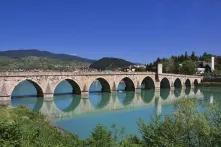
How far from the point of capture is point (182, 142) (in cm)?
1845

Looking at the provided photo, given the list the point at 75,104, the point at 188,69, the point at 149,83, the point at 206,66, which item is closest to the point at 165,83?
the point at 149,83

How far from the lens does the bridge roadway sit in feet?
182

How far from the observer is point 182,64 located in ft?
404

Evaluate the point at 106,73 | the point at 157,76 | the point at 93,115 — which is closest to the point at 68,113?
the point at 93,115

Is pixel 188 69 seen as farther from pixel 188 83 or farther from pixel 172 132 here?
pixel 172 132

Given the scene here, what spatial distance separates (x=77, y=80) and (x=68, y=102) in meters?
8.64

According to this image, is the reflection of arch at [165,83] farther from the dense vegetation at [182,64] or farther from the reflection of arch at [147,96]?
the dense vegetation at [182,64]

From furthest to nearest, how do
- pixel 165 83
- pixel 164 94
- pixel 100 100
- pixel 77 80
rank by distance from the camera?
pixel 165 83, pixel 164 94, pixel 77 80, pixel 100 100

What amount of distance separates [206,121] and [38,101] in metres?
39.3

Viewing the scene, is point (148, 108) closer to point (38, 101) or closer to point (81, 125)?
point (38, 101)

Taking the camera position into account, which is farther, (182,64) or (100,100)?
(182,64)

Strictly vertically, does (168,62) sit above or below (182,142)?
above

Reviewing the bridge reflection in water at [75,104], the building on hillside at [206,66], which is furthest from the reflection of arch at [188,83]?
the bridge reflection in water at [75,104]

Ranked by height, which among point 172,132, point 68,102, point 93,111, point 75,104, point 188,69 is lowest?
point 93,111
